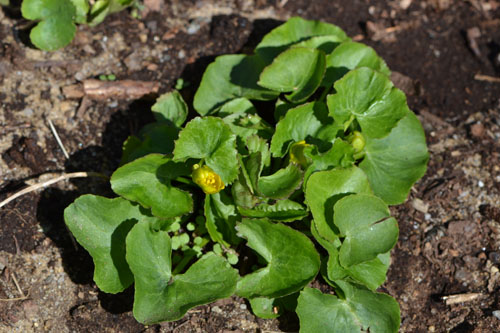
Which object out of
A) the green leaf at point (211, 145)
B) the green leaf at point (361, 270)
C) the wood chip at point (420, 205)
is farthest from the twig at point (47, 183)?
the wood chip at point (420, 205)

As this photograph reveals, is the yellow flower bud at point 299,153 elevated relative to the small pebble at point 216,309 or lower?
elevated

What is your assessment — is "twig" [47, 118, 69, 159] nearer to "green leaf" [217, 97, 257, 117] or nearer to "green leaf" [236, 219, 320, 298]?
"green leaf" [217, 97, 257, 117]

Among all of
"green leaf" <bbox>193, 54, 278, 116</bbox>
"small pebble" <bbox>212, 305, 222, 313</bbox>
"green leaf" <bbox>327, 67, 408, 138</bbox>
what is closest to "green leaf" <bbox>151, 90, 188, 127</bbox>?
"green leaf" <bbox>193, 54, 278, 116</bbox>

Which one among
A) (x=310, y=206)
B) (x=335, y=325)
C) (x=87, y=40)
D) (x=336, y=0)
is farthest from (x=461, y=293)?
(x=87, y=40)

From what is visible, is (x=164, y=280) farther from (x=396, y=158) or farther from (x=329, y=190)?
(x=396, y=158)

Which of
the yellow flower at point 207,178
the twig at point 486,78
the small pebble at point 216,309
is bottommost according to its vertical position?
the small pebble at point 216,309

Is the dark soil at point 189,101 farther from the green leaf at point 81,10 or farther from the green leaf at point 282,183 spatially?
the green leaf at point 282,183

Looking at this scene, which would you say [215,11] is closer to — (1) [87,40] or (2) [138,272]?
(1) [87,40]
